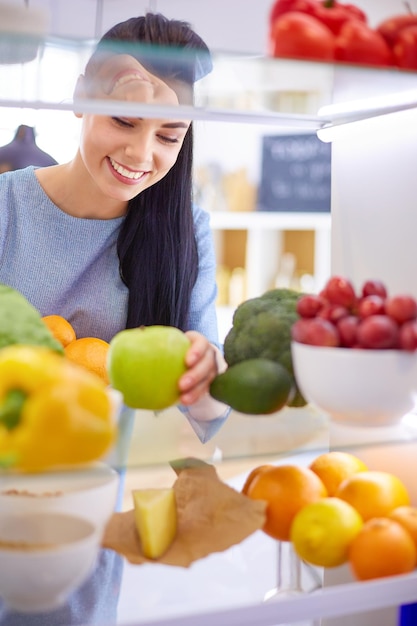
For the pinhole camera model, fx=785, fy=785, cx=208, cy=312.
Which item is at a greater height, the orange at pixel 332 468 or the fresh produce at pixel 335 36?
the fresh produce at pixel 335 36

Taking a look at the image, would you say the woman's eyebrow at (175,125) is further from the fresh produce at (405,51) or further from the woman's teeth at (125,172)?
the fresh produce at (405,51)

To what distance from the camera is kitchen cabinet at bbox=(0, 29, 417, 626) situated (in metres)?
0.70

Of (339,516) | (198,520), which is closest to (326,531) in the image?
(339,516)

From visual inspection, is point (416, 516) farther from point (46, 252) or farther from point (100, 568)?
point (46, 252)

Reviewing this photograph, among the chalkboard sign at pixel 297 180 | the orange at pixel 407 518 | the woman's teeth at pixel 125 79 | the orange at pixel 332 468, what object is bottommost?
the orange at pixel 407 518

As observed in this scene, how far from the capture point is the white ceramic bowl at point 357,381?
73 cm

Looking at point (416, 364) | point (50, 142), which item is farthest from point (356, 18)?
point (50, 142)

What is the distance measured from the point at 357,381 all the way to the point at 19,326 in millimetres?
317

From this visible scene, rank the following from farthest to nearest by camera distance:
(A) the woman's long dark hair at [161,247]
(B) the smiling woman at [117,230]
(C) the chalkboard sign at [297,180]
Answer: (C) the chalkboard sign at [297,180] < (A) the woman's long dark hair at [161,247] < (B) the smiling woman at [117,230]

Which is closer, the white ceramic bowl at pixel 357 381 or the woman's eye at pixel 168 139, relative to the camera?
the white ceramic bowl at pixel 357 381

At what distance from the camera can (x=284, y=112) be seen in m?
0.85

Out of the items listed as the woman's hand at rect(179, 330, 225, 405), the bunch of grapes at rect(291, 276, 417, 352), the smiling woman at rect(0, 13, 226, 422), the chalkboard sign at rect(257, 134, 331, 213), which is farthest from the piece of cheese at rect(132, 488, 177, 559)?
the chalkboard sign at rect(257, 134, 331, 213)

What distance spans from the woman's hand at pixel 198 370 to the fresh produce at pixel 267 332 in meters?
0.03

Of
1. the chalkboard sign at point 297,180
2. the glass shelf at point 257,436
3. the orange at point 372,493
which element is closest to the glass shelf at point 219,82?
the glass shelf at point 257,436
